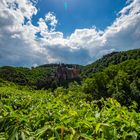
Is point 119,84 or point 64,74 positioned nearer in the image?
point 119,84

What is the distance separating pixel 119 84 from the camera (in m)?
62.3

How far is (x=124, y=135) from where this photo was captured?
205 cm

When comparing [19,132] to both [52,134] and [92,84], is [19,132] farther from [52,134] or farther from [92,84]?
[92,84]

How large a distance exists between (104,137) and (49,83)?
146526 mm

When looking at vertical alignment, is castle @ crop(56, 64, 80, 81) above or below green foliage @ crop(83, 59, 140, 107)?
above

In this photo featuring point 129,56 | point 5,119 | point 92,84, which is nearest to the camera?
point 5,119

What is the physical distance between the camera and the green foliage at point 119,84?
6000cm

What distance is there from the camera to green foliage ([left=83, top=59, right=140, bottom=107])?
60000 mm

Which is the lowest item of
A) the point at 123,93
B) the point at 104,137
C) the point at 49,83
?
the point at 104,137

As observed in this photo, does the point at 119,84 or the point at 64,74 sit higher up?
the point at 64,74

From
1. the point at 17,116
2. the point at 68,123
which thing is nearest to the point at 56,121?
the point at 68,123

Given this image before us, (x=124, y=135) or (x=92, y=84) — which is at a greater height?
(x=92, y=84)

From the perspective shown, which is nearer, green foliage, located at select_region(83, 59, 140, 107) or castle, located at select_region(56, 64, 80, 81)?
green foliage, located at select_region(83, 59, 140, 107)

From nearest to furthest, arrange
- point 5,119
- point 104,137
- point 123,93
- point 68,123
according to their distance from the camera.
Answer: point 104,137
point 68,123
point 5,119
point 123,93
